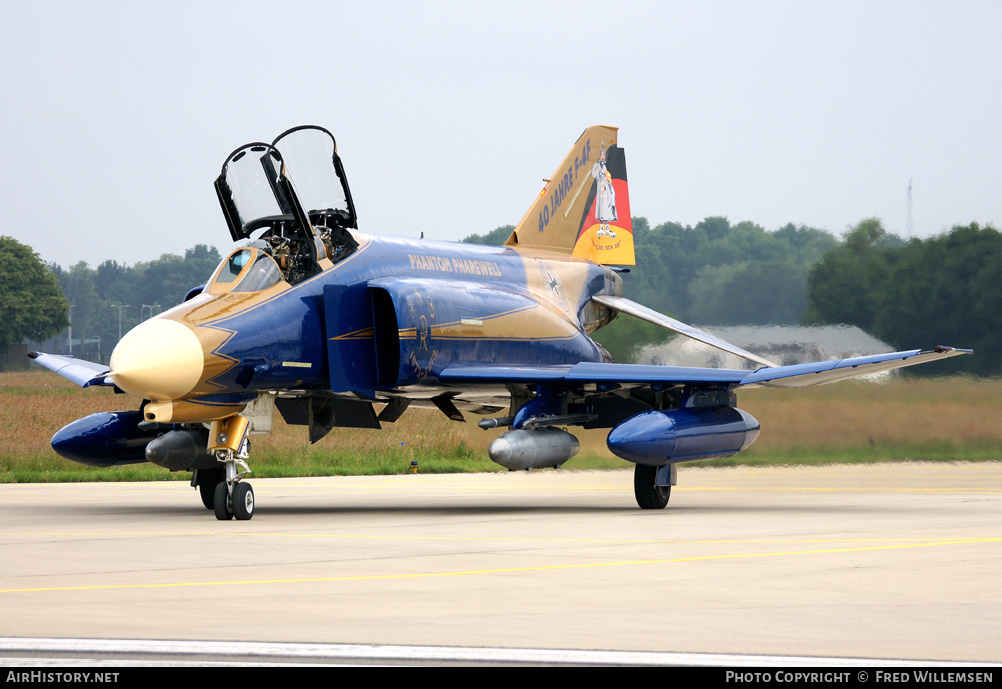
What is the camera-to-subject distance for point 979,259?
2088 centimetres

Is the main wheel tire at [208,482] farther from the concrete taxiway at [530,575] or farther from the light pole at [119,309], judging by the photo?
the light pole at [119,309]

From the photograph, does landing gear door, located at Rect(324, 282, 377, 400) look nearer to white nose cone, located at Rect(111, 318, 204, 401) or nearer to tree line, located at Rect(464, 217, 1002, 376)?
white nose cone, located at Rect(111, 318, 204, 401)

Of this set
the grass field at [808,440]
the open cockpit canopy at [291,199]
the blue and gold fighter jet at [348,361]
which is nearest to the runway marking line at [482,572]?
the blue and gold fighter jet at [348,361]

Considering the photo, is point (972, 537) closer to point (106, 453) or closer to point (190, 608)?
point (190, 608)

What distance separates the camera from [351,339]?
14.2m

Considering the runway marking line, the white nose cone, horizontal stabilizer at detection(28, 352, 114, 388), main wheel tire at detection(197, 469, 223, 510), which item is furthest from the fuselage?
the runway marking line

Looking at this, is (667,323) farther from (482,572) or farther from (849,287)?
(482,572)

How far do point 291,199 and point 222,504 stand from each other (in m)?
3.33

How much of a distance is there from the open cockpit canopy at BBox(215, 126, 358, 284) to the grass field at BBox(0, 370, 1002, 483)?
780 centimetres

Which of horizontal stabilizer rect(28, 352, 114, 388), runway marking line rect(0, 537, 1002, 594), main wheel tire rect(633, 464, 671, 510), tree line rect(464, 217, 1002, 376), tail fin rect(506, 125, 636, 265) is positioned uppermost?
tail fin rect(506, 125, 636, 265)

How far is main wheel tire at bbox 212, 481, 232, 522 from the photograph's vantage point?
42.5 ft

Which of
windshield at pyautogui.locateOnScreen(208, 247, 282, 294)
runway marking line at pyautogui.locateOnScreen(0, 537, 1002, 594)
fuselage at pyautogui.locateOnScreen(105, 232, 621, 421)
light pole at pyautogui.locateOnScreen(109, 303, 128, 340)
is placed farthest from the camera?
light pole at pyautogui.locateOnScreen(109, 303, 128, 340)

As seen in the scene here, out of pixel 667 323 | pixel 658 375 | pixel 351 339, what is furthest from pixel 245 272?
pixel 667 323
